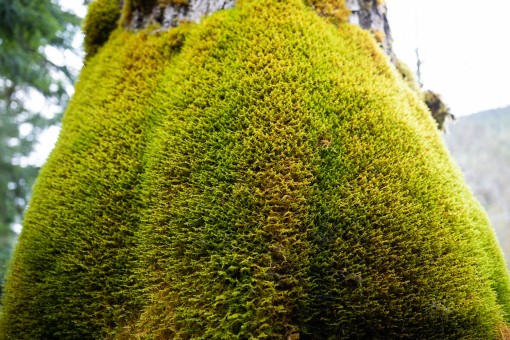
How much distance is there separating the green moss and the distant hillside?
1820 centimetres

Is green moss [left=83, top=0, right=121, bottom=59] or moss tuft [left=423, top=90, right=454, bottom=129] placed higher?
green moss [left=83, top=0, right=121, bottom=59]

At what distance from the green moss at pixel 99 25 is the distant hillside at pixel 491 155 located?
18.2 meters

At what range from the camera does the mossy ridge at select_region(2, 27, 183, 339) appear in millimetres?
1414

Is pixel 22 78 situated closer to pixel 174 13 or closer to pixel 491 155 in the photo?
pixel 174 13

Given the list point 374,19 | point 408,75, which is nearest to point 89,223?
point 374,19

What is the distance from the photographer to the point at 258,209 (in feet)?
4.19

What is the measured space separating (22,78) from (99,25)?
4.01 meters

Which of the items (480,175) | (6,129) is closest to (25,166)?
(6,129)

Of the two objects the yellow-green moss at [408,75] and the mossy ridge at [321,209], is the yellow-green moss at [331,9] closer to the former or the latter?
the mossy ridge at [321,209]

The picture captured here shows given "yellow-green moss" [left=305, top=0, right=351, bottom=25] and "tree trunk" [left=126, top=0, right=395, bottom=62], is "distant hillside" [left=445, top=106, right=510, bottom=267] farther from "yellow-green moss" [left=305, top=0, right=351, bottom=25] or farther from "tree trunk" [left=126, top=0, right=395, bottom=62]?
"yellow-green moss" [left=305, top=0, right=351, bottom=25]

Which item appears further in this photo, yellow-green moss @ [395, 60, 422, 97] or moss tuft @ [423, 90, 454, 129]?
moss tuft @ [423, 90, 454, 129]

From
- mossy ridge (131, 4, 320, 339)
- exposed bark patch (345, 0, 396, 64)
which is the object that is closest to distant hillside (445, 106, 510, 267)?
exposed bark patch (345, 0, 396, 64)

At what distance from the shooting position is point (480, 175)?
18016 millimetres

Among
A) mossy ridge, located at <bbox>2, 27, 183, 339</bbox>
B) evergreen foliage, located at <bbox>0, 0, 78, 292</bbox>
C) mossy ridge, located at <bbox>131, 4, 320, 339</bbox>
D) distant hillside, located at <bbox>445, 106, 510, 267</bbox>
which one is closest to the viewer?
mossy ridge, located at <bbox>131, 4, 320, 339</bbox>
